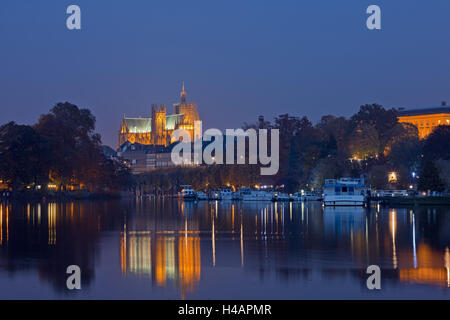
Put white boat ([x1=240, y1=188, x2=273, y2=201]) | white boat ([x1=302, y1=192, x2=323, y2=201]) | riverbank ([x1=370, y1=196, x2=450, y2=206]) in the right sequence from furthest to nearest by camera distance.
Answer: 1. white boat ([x1=240, y1=188, x2=273, y2=201])
2. white boat ([x1=302, y1=192, x2=323, y2=201])
3. riverbank ([x1=370, y1=196, x2=450, y2=206])

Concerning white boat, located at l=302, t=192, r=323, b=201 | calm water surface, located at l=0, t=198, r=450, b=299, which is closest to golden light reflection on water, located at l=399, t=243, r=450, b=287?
calm water surface, located at l=0, t=198, r=450, b=299

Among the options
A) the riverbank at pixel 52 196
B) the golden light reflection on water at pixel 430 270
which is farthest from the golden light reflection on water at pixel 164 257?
the riverbank at pixel 52 196

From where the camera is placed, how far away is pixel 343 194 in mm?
77062

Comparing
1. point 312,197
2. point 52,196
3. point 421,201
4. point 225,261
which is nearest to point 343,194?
point 421,201

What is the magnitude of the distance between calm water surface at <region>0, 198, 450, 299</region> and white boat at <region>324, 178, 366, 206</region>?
112 feet

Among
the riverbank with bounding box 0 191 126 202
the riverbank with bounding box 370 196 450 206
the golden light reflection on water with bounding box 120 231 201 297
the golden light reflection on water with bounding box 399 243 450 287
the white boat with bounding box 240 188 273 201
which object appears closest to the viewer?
the golden light reflection on water with bounding box 399 243 450 287

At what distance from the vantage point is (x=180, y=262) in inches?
994

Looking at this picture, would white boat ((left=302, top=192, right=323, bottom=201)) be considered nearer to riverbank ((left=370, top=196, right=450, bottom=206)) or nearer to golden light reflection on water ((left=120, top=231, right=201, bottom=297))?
riverbank ((left=370, top=196, right=450, bottom=206))

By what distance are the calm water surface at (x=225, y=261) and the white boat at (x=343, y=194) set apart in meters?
34.1

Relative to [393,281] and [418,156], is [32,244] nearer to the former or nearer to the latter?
[393,281]

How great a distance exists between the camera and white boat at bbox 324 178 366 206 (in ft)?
249

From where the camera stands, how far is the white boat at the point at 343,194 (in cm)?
7575
